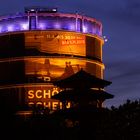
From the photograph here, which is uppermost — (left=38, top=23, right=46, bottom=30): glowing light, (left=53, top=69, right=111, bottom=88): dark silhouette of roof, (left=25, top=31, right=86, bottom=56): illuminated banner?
(left=38, top=23, right=46, bottom=30): glowing light

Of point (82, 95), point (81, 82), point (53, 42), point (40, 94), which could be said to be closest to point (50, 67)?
point (53, 42)

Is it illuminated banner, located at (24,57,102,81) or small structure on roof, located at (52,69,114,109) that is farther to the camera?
illuminated banner, located at (24,57,102,81)

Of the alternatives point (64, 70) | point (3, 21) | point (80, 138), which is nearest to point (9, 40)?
point (3, 21)

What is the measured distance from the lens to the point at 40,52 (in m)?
75.2

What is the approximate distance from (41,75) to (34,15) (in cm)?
690

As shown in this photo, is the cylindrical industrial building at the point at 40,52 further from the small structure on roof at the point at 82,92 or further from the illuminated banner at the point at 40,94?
the small structure on roof at the point at 82,92

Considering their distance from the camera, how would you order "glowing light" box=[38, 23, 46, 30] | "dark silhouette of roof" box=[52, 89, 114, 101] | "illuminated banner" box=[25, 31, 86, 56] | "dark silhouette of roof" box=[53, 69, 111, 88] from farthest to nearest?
"glowing light" box=[38, 23, 46, 30], "illuminated banner" box=[25, 31, 86, 56], "dark silhouette of roof" box=[53, 69, 111, 88], "dark silhouette of roof" box=[52, 89, 114, 101]

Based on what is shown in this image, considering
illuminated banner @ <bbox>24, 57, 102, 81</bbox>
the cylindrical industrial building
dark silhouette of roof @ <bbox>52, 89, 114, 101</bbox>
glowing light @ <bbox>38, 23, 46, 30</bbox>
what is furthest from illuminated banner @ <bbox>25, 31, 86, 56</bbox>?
dark silhouette of roof @ <bbox>52, 89, 114, 101</bbox>

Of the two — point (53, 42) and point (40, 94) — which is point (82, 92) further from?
point (53, 42)

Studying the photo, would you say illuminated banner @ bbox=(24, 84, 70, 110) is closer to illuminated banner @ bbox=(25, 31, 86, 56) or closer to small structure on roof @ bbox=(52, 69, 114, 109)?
illuminated banner @ bbox=(25, 31, 86, 56)

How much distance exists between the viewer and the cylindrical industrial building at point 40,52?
73875 mm

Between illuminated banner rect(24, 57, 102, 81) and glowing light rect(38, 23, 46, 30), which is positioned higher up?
glowing light rect(38, 23, 46, 30)

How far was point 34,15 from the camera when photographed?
74.9 m

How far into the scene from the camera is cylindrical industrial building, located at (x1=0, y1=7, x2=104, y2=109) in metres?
73.9
